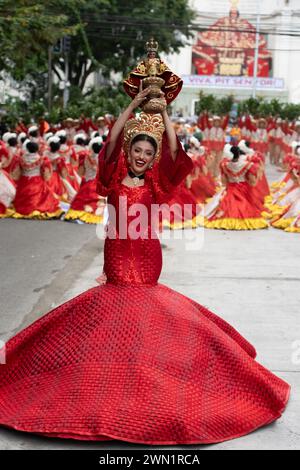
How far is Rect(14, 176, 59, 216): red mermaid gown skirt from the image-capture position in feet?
48.6

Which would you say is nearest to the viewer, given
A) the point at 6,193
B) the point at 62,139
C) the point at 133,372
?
the point at 133,372

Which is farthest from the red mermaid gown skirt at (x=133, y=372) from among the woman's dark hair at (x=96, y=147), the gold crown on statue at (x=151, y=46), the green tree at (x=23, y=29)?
the woman's dark hair at (x=96, y=147)

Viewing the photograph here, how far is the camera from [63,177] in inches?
638

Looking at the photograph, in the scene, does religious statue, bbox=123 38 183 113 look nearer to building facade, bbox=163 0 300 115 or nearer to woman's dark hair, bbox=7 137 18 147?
woman's dark hair, bbox=7 137 18 147

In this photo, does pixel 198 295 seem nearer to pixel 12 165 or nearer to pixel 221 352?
pixel 221 352

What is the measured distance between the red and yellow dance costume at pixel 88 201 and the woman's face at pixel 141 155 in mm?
9070

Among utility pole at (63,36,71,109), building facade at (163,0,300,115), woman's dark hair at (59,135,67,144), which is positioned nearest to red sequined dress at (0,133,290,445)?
woman's dark hair at (59,135,67,144)

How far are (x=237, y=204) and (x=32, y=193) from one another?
356 centimetres

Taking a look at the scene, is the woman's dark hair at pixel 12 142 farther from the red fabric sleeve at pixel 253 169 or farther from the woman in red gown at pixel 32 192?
the red fabric sleeve at pixel 253 169

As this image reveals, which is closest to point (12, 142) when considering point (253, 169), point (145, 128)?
point (253, 169)

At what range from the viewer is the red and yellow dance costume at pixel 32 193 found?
48.5ft

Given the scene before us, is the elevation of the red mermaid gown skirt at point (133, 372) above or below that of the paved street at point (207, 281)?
above

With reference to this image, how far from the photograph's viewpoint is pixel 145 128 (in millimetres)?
4957

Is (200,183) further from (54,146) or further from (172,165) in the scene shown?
(172,165)
